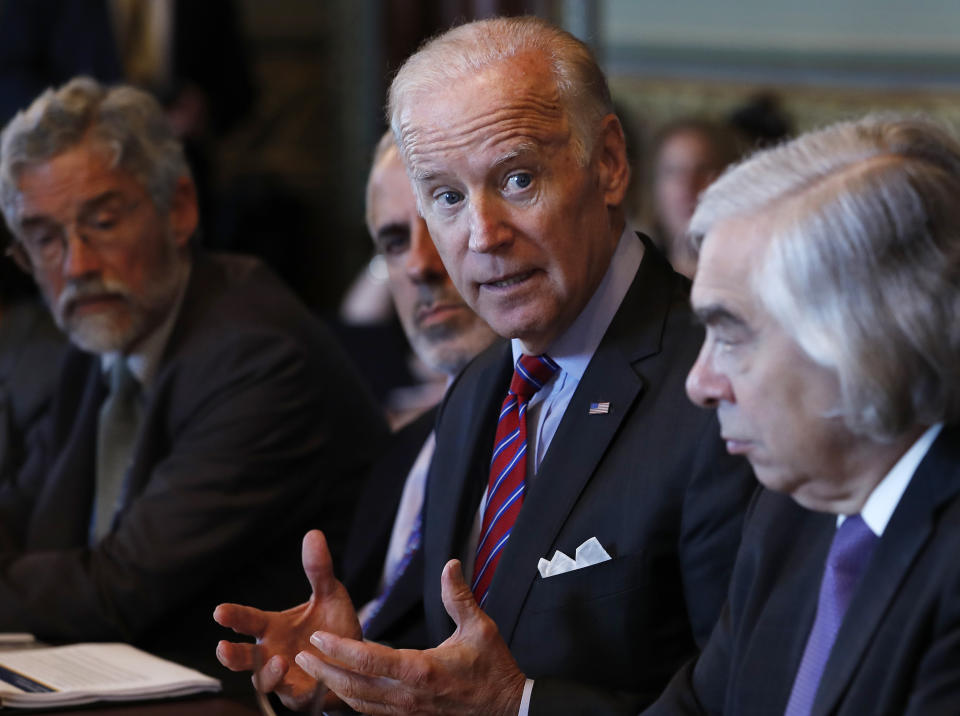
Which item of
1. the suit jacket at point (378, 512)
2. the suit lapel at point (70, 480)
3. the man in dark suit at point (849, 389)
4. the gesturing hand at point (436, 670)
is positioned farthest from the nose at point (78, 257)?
the man in dark suit at point (849, 389)

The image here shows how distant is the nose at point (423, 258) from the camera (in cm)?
283

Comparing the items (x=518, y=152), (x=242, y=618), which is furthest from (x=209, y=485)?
(x=518, y=152)

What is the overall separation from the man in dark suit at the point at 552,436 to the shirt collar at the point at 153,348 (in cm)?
103

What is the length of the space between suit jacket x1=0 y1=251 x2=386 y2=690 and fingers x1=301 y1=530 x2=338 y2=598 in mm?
460

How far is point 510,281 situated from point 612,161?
27 centimetres

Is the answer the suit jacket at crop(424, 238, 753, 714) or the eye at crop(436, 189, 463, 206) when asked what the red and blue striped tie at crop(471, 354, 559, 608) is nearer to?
the suit jacket at crop(424, 238, 753, 714)

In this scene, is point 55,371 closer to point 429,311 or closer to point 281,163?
point 429,311

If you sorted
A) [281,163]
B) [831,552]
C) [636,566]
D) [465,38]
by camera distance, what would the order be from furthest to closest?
[281,163] < [465,38] < [636,566] < [831,552]

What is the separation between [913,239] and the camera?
1446mm

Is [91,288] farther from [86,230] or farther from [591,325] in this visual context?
[591,325]

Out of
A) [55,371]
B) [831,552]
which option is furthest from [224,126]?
[831,552]

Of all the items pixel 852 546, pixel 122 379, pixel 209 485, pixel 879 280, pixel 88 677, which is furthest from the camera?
pixel 122 379

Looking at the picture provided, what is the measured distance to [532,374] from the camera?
7.20ft

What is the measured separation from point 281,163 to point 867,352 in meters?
7.40
